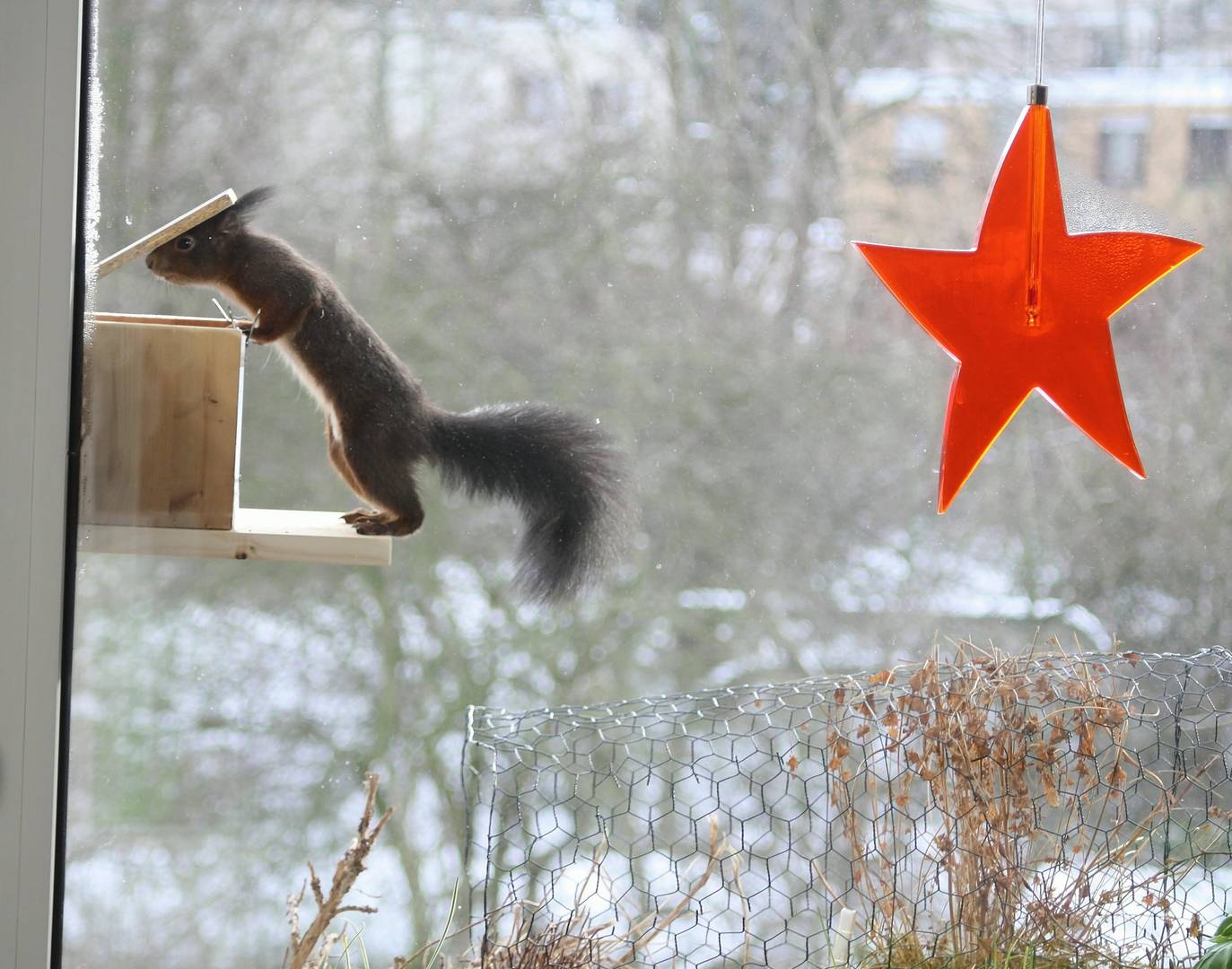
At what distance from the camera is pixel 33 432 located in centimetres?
87

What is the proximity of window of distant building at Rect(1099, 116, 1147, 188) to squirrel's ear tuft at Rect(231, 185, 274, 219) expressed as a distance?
88 centimetres

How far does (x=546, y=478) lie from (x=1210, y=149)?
0.84 m

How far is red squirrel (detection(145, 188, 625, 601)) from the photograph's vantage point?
94cm

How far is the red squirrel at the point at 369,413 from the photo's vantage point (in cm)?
94

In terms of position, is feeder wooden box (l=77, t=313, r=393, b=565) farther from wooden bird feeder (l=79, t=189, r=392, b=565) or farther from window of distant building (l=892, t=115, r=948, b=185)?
window of distant building (l=892, t=115, r=948, b=185)

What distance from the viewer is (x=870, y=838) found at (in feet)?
3.89

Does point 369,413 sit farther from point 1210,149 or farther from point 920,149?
point 1210,149

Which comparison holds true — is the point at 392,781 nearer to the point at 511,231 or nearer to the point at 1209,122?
the point at 511,231

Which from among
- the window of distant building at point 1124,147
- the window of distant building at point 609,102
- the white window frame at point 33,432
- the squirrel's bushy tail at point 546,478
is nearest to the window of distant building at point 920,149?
the window of distant building at point 1124,147

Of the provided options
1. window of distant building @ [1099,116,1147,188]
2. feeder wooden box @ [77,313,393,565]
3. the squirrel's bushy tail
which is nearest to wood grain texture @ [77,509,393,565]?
feeder wooden box @ [77,313,393,565]

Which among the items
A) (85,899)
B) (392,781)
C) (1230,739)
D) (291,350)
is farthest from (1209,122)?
(85,899)

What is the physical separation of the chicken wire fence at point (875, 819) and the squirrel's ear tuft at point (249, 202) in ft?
1.69

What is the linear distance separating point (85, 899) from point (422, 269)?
0.71 metres

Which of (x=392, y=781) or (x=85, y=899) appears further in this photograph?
(x=392, y=781)
